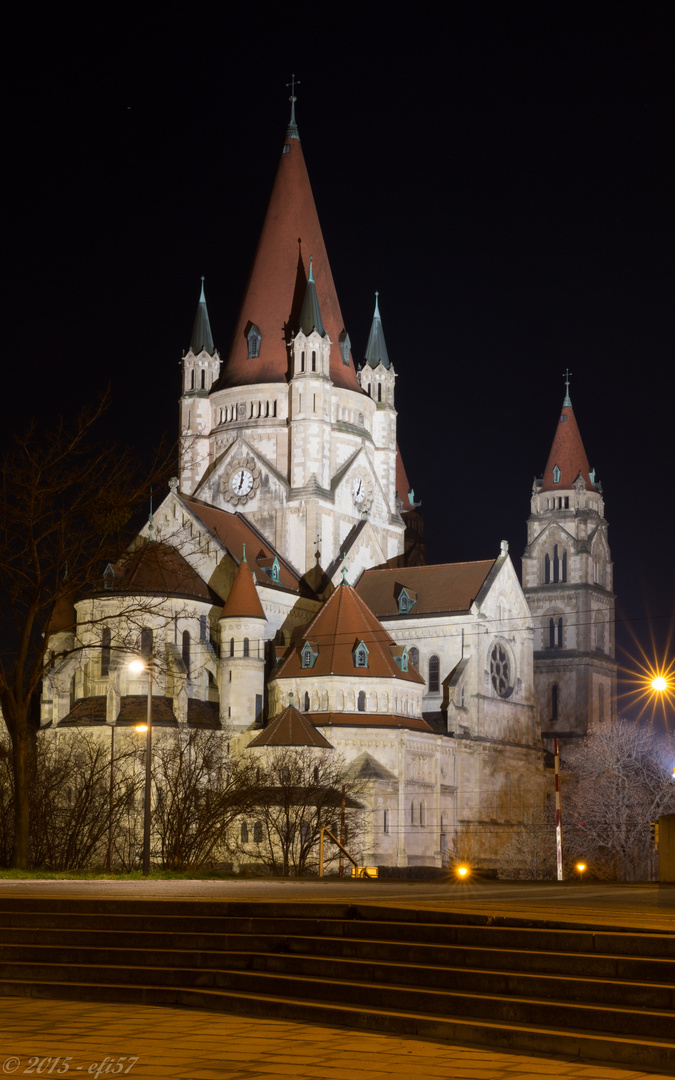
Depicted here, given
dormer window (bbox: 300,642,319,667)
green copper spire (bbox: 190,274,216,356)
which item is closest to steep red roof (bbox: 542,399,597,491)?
green copper spire (bbox: 190,274,216,356)

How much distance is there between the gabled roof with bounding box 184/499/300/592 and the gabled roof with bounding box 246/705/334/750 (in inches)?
434

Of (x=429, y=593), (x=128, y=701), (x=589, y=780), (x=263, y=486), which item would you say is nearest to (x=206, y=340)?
(x=263, y=486)

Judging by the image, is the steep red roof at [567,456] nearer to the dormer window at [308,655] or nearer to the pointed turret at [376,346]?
the pointed turret at [376,346]

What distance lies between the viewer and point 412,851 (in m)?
68.7

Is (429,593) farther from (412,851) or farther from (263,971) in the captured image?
(263,971)

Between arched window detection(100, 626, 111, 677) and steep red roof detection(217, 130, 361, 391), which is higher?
steep red roof detection(217, 130, 361, 391)

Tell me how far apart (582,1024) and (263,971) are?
3782 mm

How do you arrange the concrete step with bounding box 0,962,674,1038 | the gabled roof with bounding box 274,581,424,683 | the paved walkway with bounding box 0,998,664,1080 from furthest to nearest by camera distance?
the gabled roof with bounding box 274,581,424,683 < the concrete step with bounding box 0,962,674,1038 < the paved walkway with bounding box 0,998,664,1080

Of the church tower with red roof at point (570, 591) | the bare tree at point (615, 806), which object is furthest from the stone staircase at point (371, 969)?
the church tower with red roof at point (570, 591)

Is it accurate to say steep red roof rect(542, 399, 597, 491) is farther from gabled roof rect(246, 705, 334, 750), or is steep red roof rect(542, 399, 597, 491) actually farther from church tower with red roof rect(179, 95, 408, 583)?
→ gabled roof rect(246, 705, 334, 750)

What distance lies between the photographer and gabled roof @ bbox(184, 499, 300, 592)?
78688mm

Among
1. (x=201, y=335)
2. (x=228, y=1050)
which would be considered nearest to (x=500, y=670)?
(x=201, y=335)

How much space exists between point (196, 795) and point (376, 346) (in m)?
47.9

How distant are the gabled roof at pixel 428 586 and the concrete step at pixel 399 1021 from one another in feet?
219
